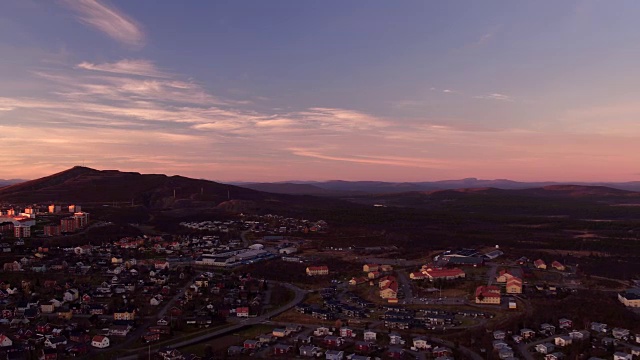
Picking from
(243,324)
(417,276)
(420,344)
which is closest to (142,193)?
(417,276)

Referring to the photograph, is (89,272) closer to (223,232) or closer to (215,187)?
(223,232)

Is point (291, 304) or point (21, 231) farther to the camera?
point (21, 231)

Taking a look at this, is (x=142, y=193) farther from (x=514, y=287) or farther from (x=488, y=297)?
(x=488, y=297)

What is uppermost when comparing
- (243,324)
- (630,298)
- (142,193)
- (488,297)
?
(142,193)

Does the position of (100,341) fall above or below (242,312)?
below

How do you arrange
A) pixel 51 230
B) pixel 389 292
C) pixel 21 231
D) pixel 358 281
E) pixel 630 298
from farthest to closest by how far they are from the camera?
1. pixel 51 230
2. pixel 21 231
3. pixel 358 281
4. pixel 389 292
5. pixel 630 298

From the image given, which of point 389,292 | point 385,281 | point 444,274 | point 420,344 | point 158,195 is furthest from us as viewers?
point 158,195

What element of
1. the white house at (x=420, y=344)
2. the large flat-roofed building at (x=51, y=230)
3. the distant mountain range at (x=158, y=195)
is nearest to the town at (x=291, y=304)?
the white house at (x=420, y=344)

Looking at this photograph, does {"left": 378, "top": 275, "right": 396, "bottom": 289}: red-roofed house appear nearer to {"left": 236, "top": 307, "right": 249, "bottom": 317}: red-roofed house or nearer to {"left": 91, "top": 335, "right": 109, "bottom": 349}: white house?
{"left": 236, "top": 307, "right": 249, "bottom": 317}: red-roofed house
